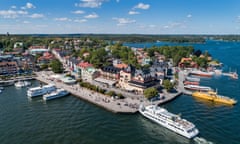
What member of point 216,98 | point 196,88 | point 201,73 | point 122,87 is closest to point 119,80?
point 122,87

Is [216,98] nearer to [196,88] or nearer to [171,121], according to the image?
[196,88]

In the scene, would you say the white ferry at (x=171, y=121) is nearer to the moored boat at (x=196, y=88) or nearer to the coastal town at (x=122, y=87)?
the coastal town at (x=122, y=87)

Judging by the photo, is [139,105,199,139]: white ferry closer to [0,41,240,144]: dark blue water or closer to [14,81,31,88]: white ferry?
[0,41,240,144]: dark blue water

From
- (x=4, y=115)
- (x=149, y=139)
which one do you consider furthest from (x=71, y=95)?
(x=149, y=139)

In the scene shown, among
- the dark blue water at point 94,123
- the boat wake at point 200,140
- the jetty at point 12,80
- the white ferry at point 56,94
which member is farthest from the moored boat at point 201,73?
the jetty at point 12,80

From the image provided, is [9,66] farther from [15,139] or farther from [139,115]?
[139,115]

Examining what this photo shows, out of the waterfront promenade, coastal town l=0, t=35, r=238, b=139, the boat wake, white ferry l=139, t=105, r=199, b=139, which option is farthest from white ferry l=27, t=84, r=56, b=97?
the boat wake

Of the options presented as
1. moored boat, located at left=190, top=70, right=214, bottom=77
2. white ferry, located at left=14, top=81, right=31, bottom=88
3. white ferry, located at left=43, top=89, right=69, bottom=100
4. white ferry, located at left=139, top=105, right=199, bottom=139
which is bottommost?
white ferry, located at left=139, top=105, right=199, bottom=139
